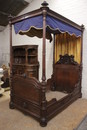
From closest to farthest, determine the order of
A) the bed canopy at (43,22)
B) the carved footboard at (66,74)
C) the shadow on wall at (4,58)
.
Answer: the bed canopy at (43,22) < the carved footboard at (66,74) < the shadow on wall at (4,58)

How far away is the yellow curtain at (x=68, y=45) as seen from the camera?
3.87 meters

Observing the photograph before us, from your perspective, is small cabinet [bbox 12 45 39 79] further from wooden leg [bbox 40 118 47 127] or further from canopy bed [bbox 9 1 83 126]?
wooden leg [bbox 40 118 47 127]

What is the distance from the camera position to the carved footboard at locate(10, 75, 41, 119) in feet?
8.37

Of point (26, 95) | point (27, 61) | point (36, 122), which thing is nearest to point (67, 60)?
point (27, 61)

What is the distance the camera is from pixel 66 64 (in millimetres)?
4008

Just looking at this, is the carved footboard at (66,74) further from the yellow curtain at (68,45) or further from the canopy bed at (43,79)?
the yellow curtain at (68,45)

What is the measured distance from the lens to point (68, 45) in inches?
159

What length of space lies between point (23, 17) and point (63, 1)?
2262 mm

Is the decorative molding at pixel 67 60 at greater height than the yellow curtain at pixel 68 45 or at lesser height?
lesser

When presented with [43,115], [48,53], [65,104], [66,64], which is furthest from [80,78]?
[43,115]

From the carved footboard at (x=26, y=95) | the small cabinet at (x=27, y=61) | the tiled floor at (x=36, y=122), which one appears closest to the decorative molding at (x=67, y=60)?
the small cabinet at (x=27, y=61)

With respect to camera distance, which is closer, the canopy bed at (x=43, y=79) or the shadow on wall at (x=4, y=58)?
the canopy bed at (x=43, y=79)

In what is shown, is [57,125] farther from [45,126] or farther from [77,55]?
[77,55]

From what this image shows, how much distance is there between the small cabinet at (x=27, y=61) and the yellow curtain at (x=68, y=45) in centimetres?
107
